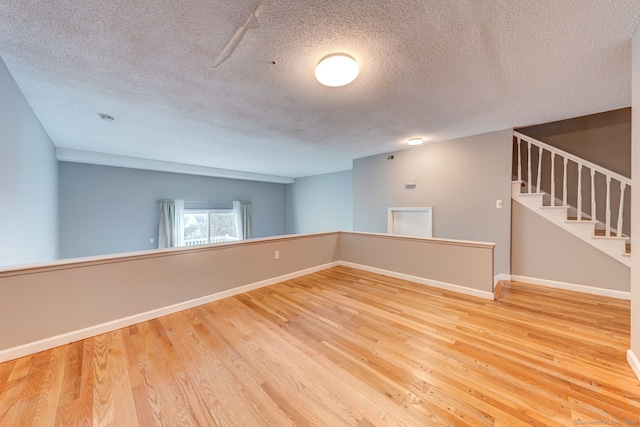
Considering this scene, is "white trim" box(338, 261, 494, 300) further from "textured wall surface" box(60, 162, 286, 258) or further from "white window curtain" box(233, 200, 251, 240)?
"textured wall surface" box(60, 162, 286, 258)

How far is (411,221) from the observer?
4527mm

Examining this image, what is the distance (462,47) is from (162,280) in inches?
137

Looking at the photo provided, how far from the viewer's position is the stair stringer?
2773 millimetres

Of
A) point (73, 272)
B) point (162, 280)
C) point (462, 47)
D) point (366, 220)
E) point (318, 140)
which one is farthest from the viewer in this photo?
point (366, 220)

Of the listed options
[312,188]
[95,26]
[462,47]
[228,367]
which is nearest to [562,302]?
[462,47]

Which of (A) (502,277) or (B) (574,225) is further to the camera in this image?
(A) (502,277)

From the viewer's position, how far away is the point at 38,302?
189 centimetres

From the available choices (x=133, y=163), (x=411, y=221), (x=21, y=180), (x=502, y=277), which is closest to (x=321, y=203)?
(x=411, y=221)

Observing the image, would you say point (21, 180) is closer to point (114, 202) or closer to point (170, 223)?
point (114, 202)

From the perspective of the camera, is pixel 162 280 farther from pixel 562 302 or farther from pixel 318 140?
pixel 562 302

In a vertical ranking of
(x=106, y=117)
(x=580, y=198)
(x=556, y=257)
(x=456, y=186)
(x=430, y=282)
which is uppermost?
(x=106, y=117)

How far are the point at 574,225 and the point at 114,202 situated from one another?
8445 millimetres

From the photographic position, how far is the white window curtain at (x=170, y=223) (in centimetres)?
583

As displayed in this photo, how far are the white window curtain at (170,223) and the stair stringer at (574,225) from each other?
7246 millimetres
